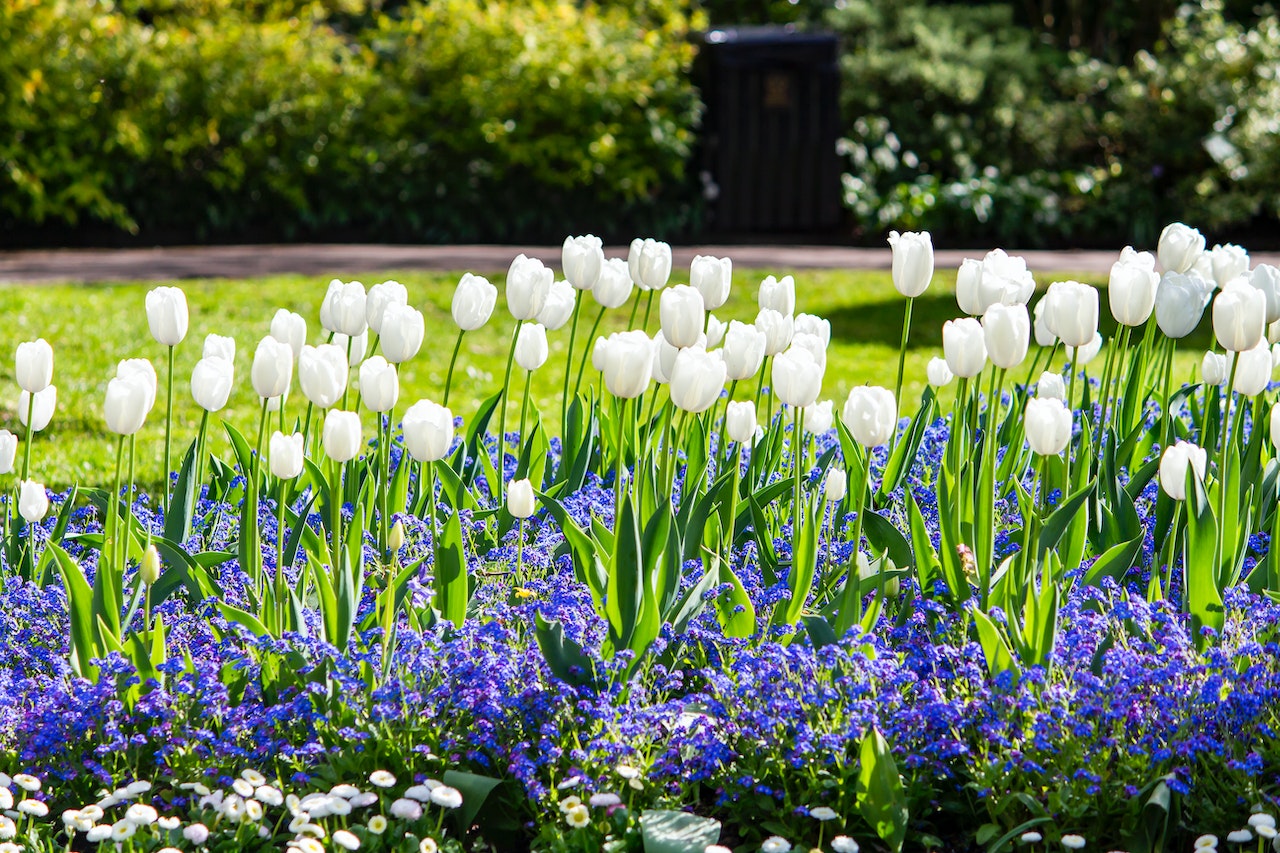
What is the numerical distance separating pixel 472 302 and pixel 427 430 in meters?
0.43

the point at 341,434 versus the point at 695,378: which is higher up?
the point at 695,378

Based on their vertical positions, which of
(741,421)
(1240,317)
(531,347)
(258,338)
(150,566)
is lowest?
(258,338)

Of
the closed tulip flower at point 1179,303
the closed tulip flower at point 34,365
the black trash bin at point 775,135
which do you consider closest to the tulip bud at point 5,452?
the closed tulip flower at point 34,365

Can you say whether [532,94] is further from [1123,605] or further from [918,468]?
[1123,605]

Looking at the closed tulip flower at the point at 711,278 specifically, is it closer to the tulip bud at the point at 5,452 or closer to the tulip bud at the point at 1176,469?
the tulip bud at the point at 1176,469

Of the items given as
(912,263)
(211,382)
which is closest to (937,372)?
(912,263)

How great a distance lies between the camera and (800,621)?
240 cm

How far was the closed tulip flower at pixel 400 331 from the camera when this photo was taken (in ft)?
7.68

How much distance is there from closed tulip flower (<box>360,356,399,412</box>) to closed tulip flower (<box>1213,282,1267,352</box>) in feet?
4.53

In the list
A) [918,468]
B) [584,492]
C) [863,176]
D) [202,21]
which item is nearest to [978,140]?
[863,176]

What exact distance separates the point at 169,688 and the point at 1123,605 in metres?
1.67

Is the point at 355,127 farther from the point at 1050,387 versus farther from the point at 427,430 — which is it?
the point at 427,430

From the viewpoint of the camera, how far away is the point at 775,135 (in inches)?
460

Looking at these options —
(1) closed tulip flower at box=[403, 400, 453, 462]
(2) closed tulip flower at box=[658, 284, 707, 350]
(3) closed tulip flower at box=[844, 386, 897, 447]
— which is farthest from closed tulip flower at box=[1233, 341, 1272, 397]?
(1) closed tulip flower at box=[403, 400, 453, 462]
